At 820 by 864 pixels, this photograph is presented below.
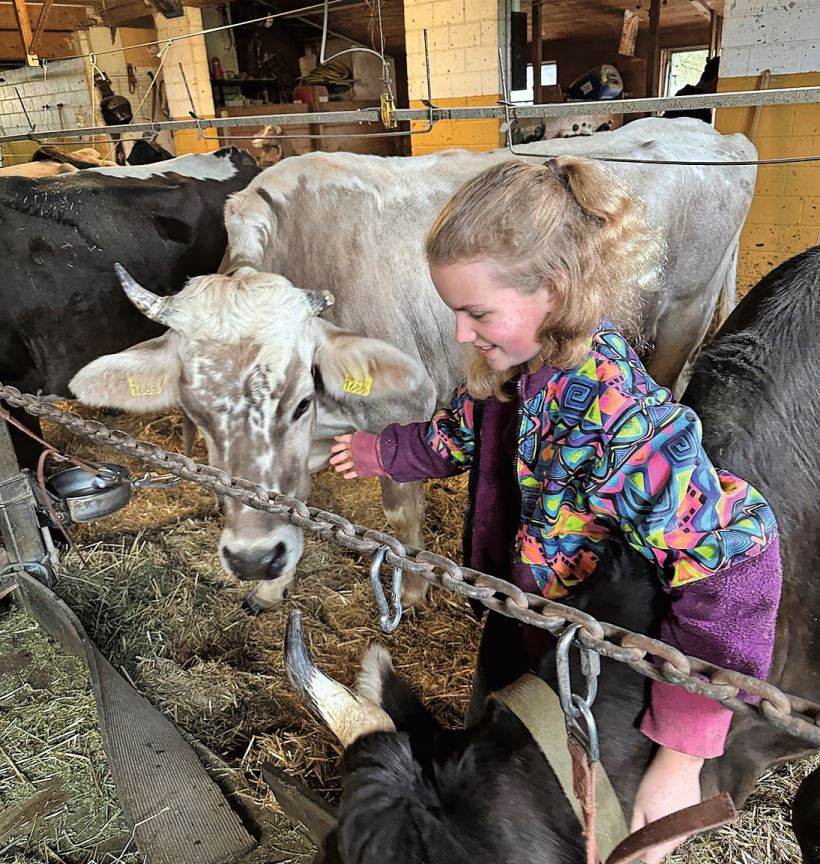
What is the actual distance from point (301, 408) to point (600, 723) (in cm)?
143

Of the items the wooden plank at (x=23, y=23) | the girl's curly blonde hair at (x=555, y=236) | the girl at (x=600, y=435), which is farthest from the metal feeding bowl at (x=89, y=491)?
the wooden plank at (x=23, y=23)

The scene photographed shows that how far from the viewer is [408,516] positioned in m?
2.98

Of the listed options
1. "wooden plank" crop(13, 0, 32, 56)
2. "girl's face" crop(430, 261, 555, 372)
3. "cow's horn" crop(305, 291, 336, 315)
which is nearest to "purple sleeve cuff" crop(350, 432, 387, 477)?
"girl's face" crop(430, 261, 555, 372)

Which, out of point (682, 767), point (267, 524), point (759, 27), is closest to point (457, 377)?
point (267, 524)

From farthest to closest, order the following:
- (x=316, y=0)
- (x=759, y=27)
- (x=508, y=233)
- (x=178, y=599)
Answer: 1. (x=316, y=0)
2. (x=759, y=27)
3. (x=178, y=599)
4. (x=508, y=233)

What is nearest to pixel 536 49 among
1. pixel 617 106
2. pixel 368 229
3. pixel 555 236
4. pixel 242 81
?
pixel 617 106

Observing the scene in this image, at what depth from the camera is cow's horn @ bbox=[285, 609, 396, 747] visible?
983 millimetres

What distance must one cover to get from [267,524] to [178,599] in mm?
1028

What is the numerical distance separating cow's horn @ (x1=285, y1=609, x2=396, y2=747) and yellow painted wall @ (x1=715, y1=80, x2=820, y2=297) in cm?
517

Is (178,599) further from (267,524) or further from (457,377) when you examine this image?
(457,377)

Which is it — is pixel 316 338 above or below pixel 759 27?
below

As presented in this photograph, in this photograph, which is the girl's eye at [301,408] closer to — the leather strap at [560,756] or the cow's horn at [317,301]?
the cow's horn at [317,301]

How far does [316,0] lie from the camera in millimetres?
10469

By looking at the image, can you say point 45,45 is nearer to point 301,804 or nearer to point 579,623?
point 301,804
